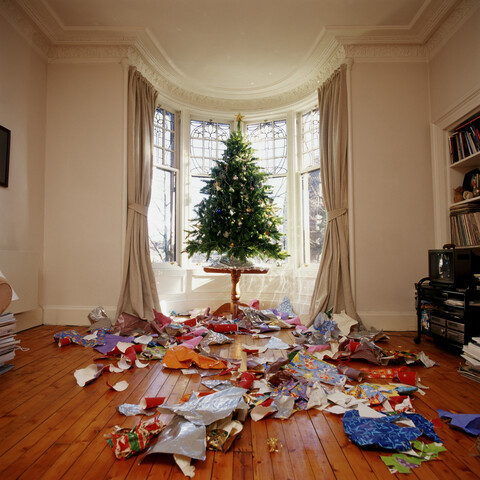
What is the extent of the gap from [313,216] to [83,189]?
2.98m

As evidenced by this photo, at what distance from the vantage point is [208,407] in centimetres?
156

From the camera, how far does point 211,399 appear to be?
1662 mm

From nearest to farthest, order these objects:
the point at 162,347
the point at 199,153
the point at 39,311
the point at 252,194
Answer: the point at 162,347, the point at 39,311, the point at 252,194, the point at 199,153

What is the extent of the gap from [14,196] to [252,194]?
8.49 ft

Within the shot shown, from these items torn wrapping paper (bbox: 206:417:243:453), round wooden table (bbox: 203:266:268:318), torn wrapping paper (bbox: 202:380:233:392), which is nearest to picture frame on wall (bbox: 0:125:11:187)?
round wooden table (bbox: 203:266:268:318)

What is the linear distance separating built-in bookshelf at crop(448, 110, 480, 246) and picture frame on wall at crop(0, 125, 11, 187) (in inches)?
173

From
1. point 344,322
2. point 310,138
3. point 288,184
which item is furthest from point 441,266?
point 310,138

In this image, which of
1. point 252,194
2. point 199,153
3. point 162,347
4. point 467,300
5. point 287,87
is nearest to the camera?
point 467,300

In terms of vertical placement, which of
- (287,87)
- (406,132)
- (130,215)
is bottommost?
(130,215)

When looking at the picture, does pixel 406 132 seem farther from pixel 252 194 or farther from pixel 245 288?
pixel 245 288

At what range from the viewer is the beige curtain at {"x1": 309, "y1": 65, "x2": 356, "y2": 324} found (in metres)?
3.74

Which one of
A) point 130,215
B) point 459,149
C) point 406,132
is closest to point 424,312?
point 459,149

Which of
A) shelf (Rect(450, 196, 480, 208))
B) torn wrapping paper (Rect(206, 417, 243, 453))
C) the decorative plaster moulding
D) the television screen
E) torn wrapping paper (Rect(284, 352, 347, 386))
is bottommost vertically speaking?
torn wrapping paper (Rect(284, 352, 347, 386))

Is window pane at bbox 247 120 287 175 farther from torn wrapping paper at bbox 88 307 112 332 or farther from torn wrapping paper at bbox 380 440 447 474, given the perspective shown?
torn wrapping paper at bbox 380 440 447 474
